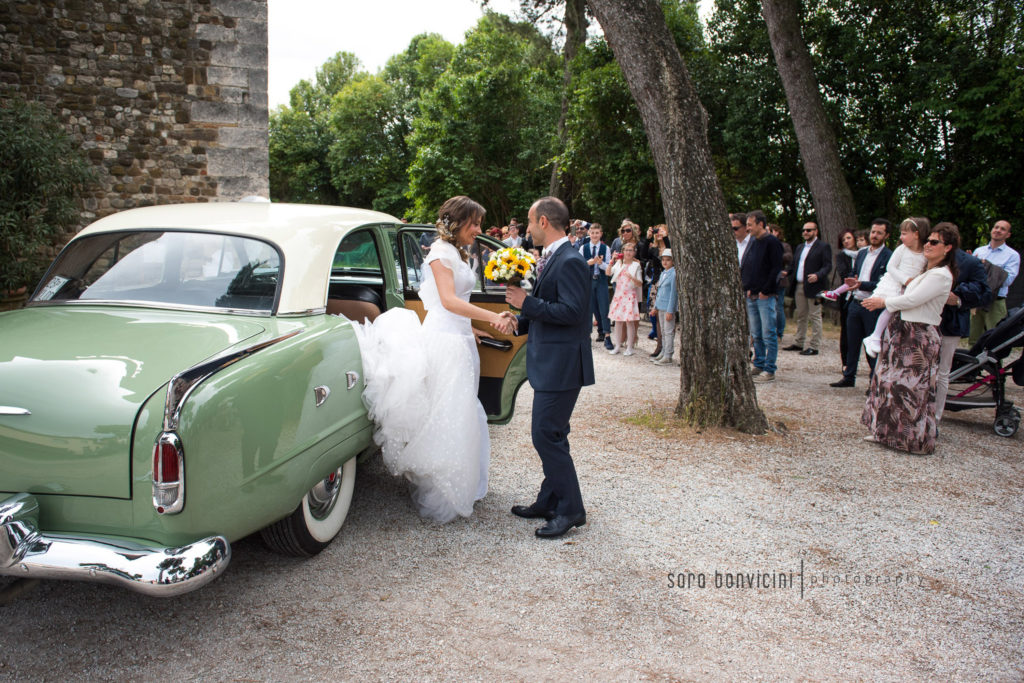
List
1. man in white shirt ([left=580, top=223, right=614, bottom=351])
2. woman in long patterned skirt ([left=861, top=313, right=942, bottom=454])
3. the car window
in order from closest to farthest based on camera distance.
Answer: the car window < woman in long patterned skirt ([left=861, top=313, right=942, bottom=454]) < man in white shirt ([left=580, top=223, right=614, bottom=351])

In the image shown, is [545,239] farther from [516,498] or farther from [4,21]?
[4,21]

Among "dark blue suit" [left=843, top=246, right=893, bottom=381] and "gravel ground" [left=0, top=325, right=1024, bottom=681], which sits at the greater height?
"dark blue suit" [left=843, top=246, right=893, bottom=381]

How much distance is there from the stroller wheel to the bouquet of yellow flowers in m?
5.12

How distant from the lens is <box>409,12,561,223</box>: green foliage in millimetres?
32062

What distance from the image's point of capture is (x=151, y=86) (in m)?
10.5

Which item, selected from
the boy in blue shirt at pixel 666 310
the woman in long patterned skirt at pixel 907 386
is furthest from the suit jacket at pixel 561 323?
the boy in blue shirt at pixel 666 310

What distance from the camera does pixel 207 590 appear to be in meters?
3.32

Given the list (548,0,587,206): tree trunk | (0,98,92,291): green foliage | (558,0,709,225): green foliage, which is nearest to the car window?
(0,98,92,291): green foliage

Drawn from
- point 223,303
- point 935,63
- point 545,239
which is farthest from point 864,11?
point 223,303

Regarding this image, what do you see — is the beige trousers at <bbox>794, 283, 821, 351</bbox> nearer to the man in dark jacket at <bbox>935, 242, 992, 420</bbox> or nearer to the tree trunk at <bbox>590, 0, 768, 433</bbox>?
the man in dark jacket at <bbox>935, 242, 992, 420</bbox>

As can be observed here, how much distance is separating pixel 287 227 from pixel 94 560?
2.00 metres

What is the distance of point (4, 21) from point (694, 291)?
34.0 feet

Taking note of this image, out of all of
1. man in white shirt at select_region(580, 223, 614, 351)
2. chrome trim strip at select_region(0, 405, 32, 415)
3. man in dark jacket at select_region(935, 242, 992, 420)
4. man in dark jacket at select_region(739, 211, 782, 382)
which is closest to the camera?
chrome trim strip at select_region(0, 405, 32, 415)

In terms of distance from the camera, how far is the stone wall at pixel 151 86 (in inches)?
396
